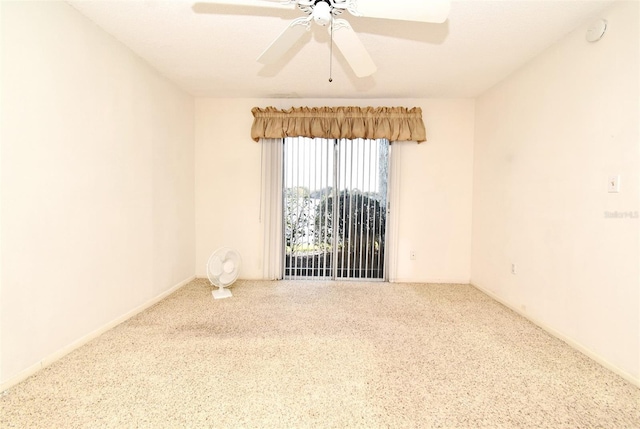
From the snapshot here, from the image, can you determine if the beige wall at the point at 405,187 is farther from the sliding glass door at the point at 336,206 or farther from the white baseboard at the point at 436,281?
the sliding glass door at the point at 336,206

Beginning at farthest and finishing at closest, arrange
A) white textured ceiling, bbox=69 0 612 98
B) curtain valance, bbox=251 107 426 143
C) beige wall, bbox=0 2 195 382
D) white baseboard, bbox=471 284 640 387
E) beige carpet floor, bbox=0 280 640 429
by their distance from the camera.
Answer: curtain valance, bbox=251 107 426 143
white textured ceiling, bbox=69 0 612 98
white baseboard, bbox=471 284 640 387
beige wall, bbox=0 2 195 382
beige carpet floor, bbox=0 280 640 429

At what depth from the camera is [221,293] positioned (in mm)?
3027

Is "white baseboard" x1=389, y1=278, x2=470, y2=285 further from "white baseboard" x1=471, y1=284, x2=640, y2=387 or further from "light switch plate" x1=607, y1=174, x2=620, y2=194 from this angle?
"light switch plate" x1=607, y1=174, x2=620, y2=194

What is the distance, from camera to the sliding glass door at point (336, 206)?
3602 mm

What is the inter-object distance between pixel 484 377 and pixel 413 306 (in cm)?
113

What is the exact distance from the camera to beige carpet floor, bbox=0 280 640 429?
4.45 ft

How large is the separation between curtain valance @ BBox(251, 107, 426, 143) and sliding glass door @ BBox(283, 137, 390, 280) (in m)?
0.19

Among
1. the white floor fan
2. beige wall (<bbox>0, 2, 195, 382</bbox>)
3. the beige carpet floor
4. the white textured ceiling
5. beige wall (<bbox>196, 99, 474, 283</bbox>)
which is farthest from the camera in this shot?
beige wall (<bbox>196, 99, 474, 283</bbox>)

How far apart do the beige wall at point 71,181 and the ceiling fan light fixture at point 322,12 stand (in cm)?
161

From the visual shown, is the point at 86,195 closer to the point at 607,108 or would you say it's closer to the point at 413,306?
the point at 413,306

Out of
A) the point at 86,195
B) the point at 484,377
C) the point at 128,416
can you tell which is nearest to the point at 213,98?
the point at 86,195

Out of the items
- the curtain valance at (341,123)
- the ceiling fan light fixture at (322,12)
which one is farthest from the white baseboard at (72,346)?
the ceiling fan light fixture at (322,12)

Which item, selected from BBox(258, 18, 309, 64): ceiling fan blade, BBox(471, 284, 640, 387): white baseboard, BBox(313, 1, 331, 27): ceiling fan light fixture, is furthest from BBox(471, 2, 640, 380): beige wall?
BBox(258, 18, 309, 64): ceiling fan blade

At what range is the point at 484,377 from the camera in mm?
1673
